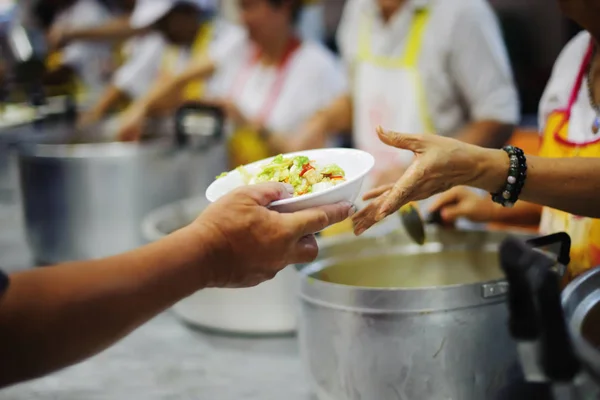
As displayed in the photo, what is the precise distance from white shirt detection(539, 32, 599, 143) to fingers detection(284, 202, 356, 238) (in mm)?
385

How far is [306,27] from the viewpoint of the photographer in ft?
Answer: 9.83

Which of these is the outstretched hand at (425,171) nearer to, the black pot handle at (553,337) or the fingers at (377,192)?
the fingers at (377,192)

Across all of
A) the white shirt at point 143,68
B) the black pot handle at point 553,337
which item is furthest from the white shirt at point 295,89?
the black pot handle at point 553,337

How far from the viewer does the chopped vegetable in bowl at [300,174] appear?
910mm

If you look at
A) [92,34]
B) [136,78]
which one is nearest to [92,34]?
[92,34]

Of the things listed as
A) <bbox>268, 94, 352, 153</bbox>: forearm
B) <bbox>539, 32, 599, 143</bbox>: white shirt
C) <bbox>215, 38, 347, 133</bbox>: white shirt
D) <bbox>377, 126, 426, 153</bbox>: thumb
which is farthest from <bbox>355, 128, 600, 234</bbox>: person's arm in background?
<bbox>215, 38, 347, 133</bbox>: white shirt

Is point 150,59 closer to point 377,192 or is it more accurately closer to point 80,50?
point 80,50

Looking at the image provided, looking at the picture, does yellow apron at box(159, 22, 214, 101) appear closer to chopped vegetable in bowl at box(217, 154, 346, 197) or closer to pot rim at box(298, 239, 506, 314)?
chopped vegetable in bowl at box(217, 154, 346, 197)

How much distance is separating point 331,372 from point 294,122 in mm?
1198

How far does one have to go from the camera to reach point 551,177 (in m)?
0.91

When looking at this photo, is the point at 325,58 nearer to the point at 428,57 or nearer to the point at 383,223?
the point at 428,57

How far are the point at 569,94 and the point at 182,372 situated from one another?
81 centimetres

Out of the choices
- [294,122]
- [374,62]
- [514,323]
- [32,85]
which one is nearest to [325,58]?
[294,122]

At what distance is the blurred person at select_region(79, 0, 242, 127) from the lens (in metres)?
2.44
